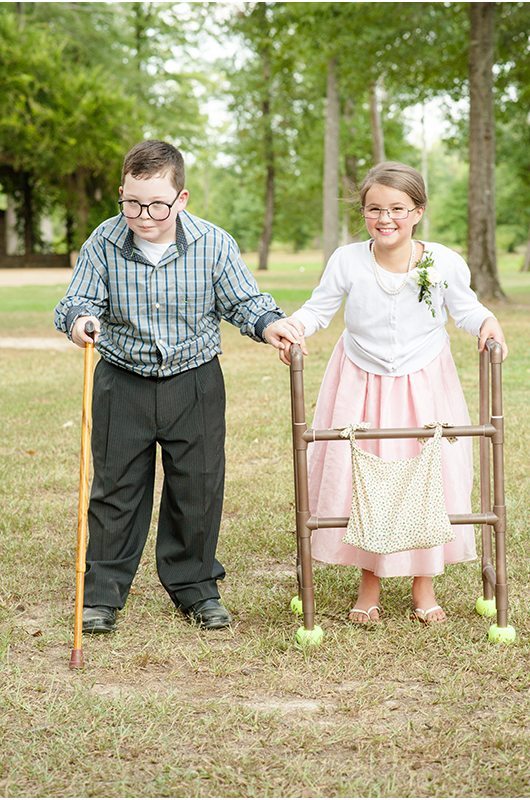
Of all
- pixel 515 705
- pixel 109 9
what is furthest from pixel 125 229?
pixel 109 9

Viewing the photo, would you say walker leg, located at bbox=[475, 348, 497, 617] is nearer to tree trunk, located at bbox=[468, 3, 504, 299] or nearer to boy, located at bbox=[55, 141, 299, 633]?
boy, located at bbox=[55, 141, 299, 633]

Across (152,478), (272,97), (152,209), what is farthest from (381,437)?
→ (272,97)

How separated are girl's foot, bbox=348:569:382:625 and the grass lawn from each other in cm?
7

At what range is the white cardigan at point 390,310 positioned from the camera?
12.6ft

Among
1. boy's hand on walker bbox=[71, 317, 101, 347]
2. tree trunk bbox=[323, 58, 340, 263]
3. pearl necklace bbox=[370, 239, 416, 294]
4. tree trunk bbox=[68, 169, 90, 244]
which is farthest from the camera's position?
tree trunk bbox=[68, 169, 90, 244]

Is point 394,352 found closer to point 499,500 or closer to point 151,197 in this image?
point 499,500

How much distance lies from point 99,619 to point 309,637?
758 millimetres

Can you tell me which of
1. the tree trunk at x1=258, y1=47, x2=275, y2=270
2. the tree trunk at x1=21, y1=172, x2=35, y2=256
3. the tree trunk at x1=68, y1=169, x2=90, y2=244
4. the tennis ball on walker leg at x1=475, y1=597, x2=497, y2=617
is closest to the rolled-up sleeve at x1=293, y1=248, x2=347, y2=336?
the tennis ball on walker leg at x1=475, y1=597, x2=497, y2=617

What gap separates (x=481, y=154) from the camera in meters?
18.0

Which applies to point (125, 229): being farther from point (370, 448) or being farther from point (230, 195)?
point (230, 195)

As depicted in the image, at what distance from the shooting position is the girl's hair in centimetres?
374

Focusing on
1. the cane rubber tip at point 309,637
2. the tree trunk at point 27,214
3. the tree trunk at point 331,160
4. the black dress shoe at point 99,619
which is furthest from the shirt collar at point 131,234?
the tree trunk at point 27,214

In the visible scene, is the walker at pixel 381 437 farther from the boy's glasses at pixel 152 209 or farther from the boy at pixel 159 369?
the boy's glasses at pixel 152 209

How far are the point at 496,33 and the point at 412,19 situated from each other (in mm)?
1515
